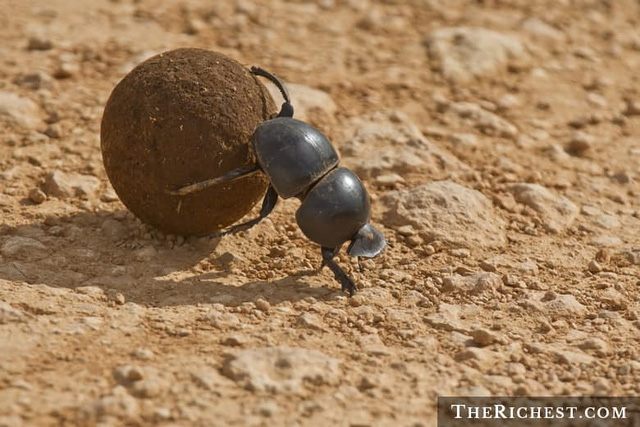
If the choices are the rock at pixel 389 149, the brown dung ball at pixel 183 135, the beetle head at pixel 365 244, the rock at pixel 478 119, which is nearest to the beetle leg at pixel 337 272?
the beetle head at pixel 365 244

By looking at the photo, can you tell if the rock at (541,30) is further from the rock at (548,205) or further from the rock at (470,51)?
the rock at (548,205)

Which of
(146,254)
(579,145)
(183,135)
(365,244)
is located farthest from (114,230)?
(579,145)

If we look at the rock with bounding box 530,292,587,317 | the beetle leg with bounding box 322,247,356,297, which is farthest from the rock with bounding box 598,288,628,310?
A: the beetle leg with bounding box 322,247,356,297

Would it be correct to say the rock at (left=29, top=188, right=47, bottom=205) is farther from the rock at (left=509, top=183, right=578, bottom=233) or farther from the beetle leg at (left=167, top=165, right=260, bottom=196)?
the rock at (left=509, top=183, right=578, bottom=233)

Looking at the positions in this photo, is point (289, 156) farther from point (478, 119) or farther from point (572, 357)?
point (478, 119)

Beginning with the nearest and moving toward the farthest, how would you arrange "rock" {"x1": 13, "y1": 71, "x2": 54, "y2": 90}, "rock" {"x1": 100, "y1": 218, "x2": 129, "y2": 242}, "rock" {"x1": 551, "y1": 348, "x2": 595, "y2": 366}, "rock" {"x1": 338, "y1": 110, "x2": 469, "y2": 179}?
"rock" {"x1": 551, "y1": 348, "x2": 595, "y2": 366}, "rock" {"x1": 100, "y1": 218, "x2": 129, "y2": 242}, "rock" {"x1": 338, "y1": 110, "x2": 469, "y2": 179}, "rock" {"x1": 13, "y1": 71, "x2": 54, "y2": 90}

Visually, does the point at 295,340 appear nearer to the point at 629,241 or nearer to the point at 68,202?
the point at 68,202

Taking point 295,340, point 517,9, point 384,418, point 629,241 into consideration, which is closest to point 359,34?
point 517,9
